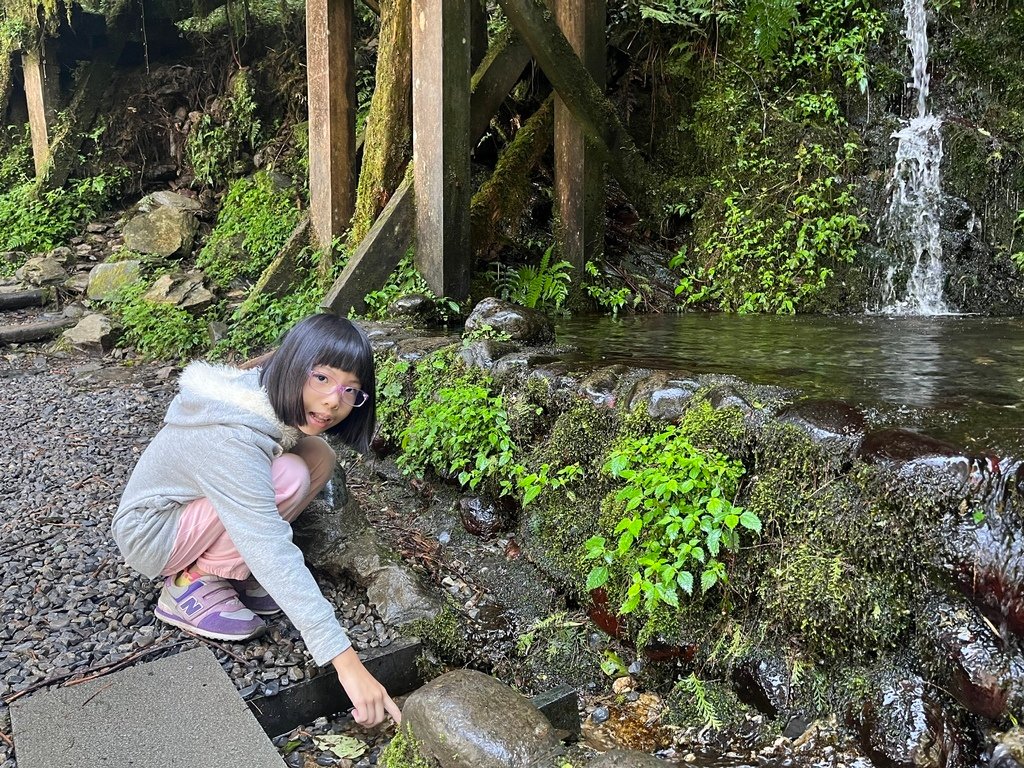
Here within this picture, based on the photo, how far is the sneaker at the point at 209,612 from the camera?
254 cm

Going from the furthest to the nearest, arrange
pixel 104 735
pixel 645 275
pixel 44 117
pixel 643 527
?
pixel 44 117
pixel 645 275
pixel 643 527
pixel 104 735

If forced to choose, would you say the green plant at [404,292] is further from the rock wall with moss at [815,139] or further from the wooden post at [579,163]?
the rock wall with moss at [815,139]

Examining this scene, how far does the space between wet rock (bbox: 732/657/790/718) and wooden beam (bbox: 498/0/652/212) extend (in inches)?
164

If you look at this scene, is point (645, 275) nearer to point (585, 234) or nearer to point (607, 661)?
point (585, 234)

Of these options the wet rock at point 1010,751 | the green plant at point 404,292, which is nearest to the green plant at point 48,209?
the green plant at point 404,292

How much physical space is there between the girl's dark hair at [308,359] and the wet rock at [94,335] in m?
4.96

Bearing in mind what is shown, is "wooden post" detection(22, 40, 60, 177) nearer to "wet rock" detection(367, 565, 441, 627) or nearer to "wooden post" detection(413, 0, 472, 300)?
"wooden post" detection(413, 0, 472, 300)

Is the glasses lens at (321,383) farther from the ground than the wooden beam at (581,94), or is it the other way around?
the wooden beam at (581,94)

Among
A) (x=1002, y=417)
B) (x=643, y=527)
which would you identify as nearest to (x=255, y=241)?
(x=643, y=527)

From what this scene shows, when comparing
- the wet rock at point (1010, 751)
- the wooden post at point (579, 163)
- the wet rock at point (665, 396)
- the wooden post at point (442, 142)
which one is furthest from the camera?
the wooden post at point (579, 163)

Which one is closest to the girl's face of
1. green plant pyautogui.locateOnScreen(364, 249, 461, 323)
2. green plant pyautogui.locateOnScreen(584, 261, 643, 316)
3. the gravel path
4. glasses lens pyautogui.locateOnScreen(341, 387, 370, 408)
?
glasses lens pyautogui.locateOnScreen(341, 387, 370, 408)

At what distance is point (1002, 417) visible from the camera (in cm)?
266

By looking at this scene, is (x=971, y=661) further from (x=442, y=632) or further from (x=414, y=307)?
(x=414, y=307)

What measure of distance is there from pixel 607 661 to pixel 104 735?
163cm
